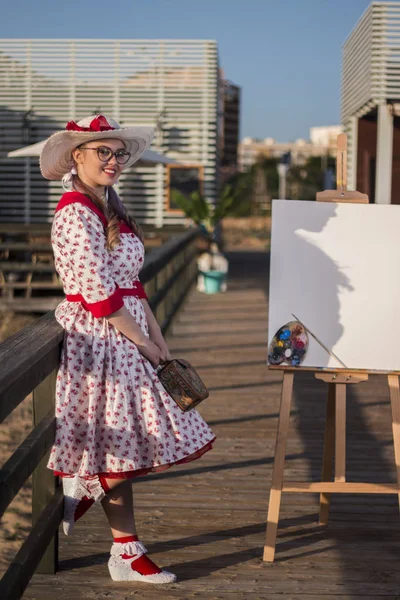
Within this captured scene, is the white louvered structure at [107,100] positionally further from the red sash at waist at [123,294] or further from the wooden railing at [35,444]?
the wooden railing at [35,444]

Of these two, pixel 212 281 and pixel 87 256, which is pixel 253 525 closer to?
pixel 87 256

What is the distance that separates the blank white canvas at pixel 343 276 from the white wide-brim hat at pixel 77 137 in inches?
29.5

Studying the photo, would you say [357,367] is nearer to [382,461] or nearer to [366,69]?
[382,461]

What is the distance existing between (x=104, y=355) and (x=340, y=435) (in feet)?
3.97

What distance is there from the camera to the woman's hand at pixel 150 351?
356 cm

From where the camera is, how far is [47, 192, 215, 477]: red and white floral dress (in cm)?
341

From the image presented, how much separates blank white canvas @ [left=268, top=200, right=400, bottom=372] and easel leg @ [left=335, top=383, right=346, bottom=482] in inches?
6.8

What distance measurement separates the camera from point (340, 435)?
13.7ft

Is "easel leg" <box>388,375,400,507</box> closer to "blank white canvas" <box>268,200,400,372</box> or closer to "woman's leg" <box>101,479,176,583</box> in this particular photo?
"blank white canvas" <box>268,200,400,372</box>

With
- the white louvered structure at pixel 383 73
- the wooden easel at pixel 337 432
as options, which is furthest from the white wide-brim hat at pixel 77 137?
the white louvered structure at pixel 383 73

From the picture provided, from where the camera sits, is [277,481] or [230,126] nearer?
[277,481]

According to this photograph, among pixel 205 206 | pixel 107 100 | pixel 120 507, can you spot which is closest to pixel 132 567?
pixel 120 507

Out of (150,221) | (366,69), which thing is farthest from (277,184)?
(366,69)

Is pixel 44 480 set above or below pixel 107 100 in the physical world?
below
